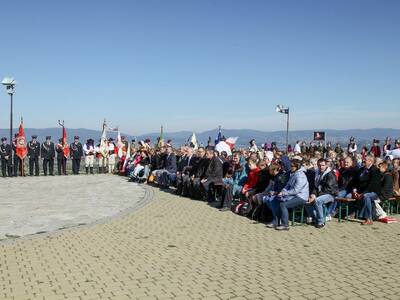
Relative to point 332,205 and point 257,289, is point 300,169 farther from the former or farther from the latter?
point 257,289

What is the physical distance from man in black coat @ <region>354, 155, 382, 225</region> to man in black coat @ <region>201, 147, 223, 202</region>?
13.8 feet

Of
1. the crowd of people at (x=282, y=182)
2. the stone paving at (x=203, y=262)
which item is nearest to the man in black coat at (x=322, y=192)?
the crowd of people at (x=282, y=182)

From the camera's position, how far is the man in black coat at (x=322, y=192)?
10.1m

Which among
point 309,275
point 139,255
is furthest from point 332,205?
point 139,255

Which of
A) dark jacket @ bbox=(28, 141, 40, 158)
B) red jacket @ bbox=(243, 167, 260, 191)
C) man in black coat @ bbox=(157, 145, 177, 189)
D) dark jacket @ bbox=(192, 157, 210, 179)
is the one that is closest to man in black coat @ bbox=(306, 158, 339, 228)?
red jacket @ bbox=(243, 167, 260, 191)

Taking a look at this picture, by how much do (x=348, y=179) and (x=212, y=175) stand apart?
4.13 metres

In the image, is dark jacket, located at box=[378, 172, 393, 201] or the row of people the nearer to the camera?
dark jacket, located at box=[378, 172, 393, 201]

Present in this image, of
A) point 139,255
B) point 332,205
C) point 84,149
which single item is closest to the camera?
point 139,255

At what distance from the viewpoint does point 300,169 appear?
33.7 feet

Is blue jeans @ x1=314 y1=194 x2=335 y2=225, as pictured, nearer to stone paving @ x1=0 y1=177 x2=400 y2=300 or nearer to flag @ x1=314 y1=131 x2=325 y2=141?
stone paving @ x1=0 y1=177 x2=400 y2=300

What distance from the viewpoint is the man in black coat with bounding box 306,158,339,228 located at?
10148 mm

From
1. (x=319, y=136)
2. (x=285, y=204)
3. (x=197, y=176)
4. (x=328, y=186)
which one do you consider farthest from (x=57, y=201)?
(x=319, y=136)

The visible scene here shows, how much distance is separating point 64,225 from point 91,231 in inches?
38.2

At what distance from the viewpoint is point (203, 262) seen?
289 inches
